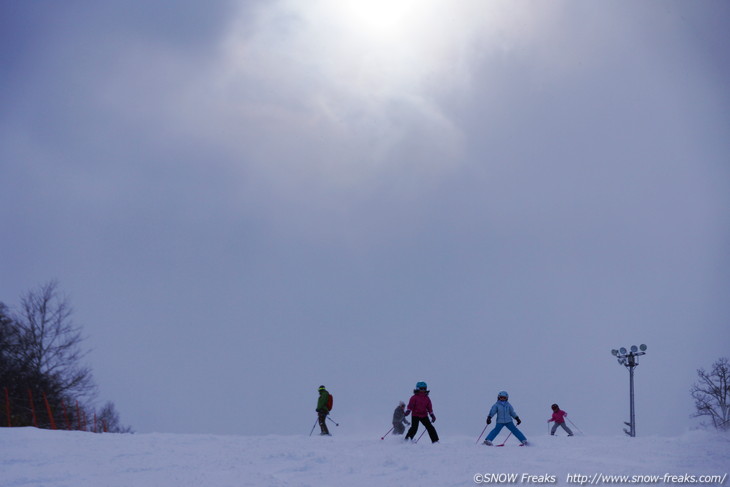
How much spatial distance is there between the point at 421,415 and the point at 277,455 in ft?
15.1

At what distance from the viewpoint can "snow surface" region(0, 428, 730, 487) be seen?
11008mm

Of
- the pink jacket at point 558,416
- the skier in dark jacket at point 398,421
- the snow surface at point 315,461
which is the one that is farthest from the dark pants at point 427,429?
the pink jacket at point 558,416

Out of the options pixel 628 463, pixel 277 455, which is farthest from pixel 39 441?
pixel 628 463

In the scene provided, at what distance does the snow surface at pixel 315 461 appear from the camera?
36.1ft

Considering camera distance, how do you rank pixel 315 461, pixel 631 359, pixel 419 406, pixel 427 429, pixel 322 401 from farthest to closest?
pixel 631 359, pixel 322 401, pixel 419 406, pixel 427 429, pixel 315 461

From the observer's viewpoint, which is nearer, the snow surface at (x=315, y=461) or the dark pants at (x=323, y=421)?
the snow surface at (x=315, y=461)

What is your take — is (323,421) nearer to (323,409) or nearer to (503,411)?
(323,409)

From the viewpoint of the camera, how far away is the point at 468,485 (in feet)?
33.5

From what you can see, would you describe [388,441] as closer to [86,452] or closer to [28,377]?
[86,452]

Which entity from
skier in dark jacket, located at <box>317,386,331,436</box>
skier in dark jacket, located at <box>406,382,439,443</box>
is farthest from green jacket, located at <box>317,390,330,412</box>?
skier in dark jacket, located at <box>406,382,439,443</box>

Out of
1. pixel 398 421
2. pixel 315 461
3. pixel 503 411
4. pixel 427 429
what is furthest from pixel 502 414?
pixel 398 421

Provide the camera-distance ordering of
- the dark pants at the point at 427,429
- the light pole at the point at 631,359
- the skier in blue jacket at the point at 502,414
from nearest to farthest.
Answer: the skier in blue jacket at the point at 502,414 < the dark pants at the point at 427,429 < the light pole at the point at 631,359

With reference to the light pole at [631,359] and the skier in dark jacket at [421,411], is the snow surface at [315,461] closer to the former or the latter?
the skier in dark jacket at [421,411]

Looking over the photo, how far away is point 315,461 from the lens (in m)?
13.4
